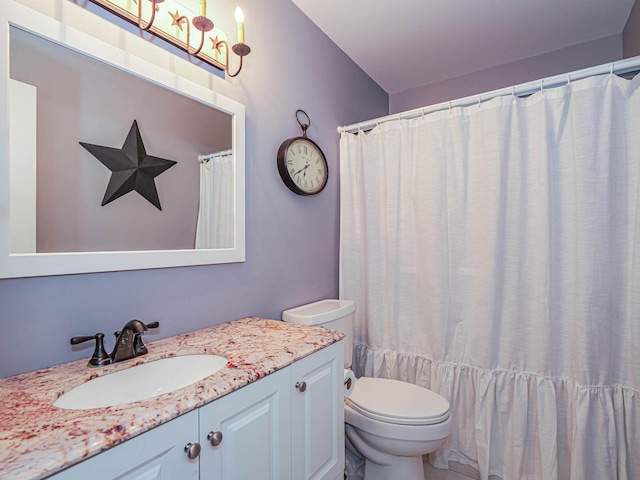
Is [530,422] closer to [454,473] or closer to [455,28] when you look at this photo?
[454,473]

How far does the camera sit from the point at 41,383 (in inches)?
32.1

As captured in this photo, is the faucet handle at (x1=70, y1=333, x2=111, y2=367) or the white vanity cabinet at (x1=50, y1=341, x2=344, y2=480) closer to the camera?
the white vanity cabinet at (x1=50, y1=341, x2=344, y2=480)

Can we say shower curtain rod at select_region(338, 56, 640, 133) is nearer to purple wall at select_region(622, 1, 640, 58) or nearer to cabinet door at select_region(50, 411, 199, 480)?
purple wall at select_region(622, 1, 640, 58)

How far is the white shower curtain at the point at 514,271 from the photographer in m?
1.47

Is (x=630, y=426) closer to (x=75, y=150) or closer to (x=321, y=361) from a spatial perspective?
(x=321, y=361)

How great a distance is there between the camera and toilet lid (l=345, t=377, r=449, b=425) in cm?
144

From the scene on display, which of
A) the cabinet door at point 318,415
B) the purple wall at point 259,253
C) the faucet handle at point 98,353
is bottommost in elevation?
the cabinet door at point 318,415

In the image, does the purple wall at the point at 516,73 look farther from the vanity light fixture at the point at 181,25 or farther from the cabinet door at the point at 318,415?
the cabinet door at the point at 318,415

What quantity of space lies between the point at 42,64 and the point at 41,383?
830mm

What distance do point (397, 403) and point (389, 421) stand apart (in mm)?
120

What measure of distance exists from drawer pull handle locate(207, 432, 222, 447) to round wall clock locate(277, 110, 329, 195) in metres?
1.19

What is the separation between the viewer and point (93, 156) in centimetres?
101

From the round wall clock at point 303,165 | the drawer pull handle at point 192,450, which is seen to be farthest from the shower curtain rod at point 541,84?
the drawer pull handle at point 192,450

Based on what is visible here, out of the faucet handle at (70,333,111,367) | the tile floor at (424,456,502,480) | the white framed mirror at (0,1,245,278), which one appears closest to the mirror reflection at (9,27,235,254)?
the white framed mirror at (0,1,245,278)
